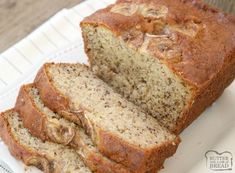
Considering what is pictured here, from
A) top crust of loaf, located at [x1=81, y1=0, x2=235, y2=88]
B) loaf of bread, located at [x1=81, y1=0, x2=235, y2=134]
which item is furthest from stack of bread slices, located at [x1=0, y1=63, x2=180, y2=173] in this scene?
top crust of loaf, located at [x1=81, y1=0, x2=235, y2=88]

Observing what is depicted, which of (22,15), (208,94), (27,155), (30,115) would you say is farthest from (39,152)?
(22,15)

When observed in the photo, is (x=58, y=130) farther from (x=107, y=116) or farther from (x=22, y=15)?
(x=22, y=15)

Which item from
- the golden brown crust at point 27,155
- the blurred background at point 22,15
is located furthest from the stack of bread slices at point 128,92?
the blurred background at point 22,15

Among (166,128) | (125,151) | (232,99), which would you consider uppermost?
(125,151)

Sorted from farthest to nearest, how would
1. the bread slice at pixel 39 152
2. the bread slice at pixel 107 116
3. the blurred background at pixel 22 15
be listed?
the blurred background at pixel 22 15
the bread slice at pixel 39 152
the bread slice at pixel 107 116

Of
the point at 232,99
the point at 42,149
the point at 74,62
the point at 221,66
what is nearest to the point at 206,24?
the point at 221,66

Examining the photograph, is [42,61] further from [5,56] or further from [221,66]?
[221,66]

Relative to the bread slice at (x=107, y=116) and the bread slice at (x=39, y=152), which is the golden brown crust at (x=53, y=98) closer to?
the bread slice at (x=107, y=116)
